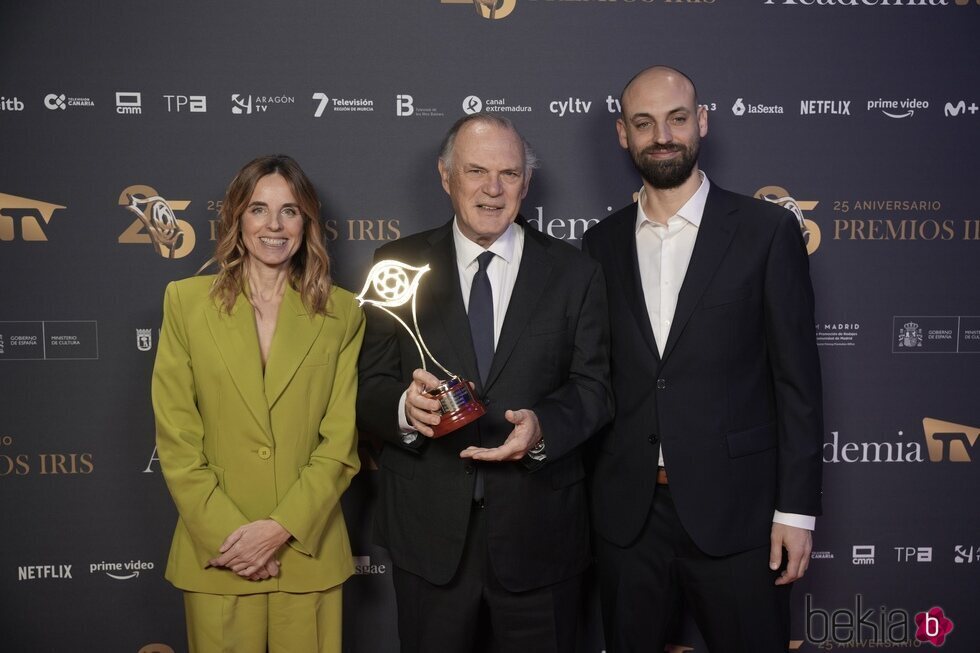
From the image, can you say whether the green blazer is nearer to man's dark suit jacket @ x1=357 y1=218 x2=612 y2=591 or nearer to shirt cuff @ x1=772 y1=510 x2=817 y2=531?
man's dark suit jacket @ x1=357 y1=218 x2=612 y2=591

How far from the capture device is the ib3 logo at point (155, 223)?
2.79 m

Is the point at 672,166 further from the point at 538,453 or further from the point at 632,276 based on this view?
the point at 538,453

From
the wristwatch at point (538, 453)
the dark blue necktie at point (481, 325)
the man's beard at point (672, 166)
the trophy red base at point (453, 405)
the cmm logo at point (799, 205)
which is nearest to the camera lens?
the trophy red base at point (453, 405)

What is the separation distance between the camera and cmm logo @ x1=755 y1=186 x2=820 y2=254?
2877 mm

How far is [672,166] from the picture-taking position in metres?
2.16

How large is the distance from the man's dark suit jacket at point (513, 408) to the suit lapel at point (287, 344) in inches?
7.7

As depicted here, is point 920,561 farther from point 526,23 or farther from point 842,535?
point 526,23

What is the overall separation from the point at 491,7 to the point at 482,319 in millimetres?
1381

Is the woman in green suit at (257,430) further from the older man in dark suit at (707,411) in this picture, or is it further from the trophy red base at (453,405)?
the older man in dark suit at (707,411)

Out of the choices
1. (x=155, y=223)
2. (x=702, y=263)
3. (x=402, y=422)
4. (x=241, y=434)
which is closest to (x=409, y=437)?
(x=402, y=422)

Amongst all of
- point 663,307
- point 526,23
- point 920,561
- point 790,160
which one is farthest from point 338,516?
point 920,561

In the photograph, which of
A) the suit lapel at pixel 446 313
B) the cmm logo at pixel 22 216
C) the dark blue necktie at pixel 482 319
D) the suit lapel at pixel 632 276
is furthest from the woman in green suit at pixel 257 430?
the cmm logo at pixel 22 216

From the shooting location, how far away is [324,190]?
282 cm

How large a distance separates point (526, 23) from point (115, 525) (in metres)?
2.51
